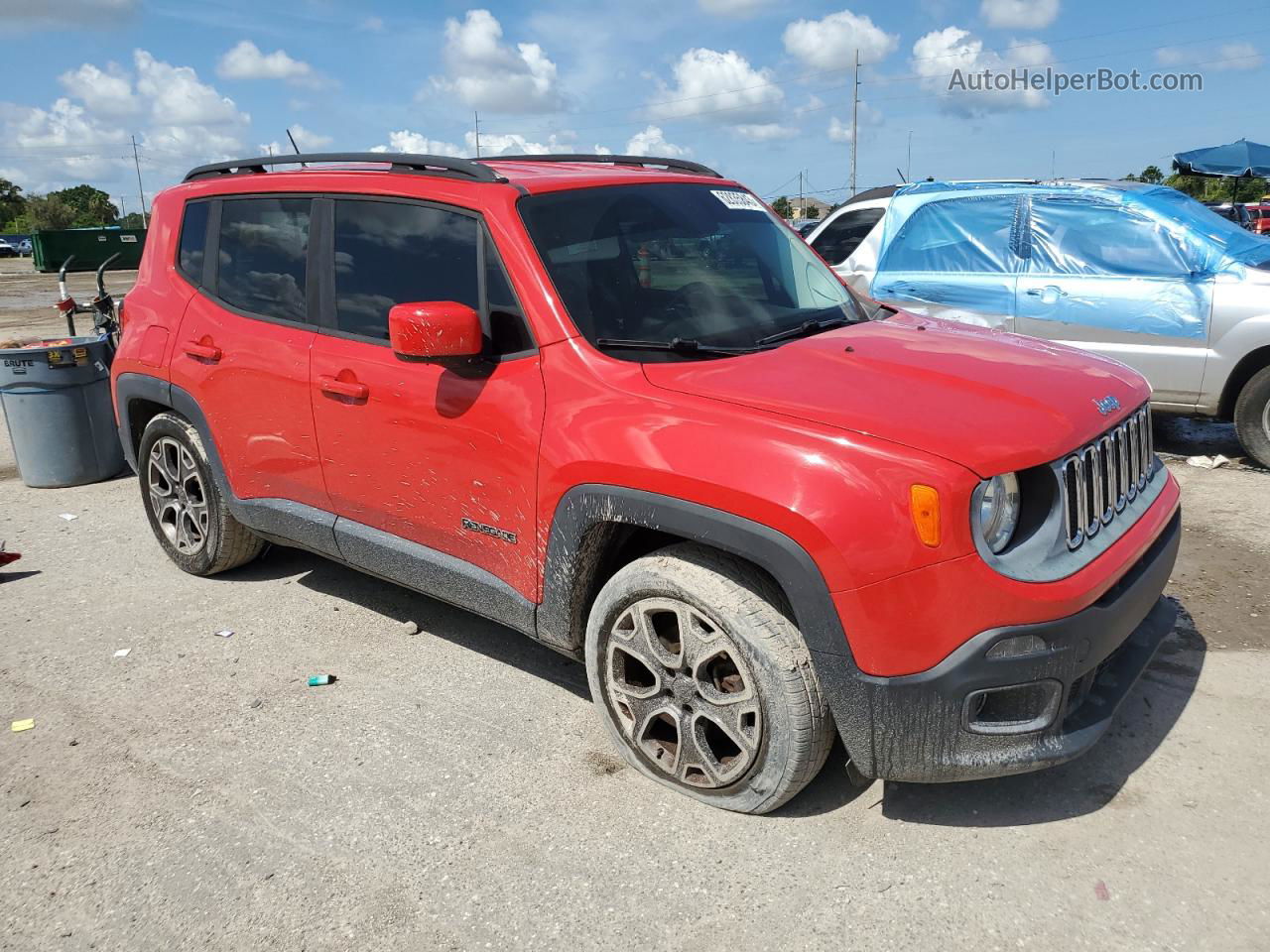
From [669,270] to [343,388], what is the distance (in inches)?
50.3

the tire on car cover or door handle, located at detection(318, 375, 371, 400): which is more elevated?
door handle, located at detection(318, 375, 371, 400)

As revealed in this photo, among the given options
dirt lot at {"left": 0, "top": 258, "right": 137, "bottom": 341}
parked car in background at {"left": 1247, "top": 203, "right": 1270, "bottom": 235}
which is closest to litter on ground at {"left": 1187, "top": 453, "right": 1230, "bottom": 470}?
dirt lot at {"left": 0, "top": 258, "right": 137, "bottom": 341}

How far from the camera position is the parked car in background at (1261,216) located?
25.2 metres

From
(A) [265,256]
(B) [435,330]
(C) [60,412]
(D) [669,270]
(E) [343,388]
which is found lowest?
(C) [60,412]

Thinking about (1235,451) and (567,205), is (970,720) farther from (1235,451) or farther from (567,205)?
(1235,451)

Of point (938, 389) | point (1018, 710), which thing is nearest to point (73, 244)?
point (938, 389)

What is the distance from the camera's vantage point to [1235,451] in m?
7.09

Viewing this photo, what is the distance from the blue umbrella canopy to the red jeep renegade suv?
66.6 feet

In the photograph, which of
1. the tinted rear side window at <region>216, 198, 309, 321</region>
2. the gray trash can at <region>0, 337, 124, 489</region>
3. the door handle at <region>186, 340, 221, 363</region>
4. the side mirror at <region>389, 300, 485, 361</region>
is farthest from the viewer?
the gray trash can at <region>0, 337, 124, 489</region>

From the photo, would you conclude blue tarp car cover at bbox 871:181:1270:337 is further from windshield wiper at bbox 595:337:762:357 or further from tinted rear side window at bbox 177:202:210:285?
tinted rear side window at bbox 177:202:210:285

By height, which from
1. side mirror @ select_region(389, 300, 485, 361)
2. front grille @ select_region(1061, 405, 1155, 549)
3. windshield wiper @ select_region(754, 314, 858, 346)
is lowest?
front grille @ select_region(1061, 405, 1155, 549)

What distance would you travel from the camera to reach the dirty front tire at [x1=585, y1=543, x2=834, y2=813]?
2713 millimetres

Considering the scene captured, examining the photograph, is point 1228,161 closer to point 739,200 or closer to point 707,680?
point 739,200

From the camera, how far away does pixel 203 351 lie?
4.35m
